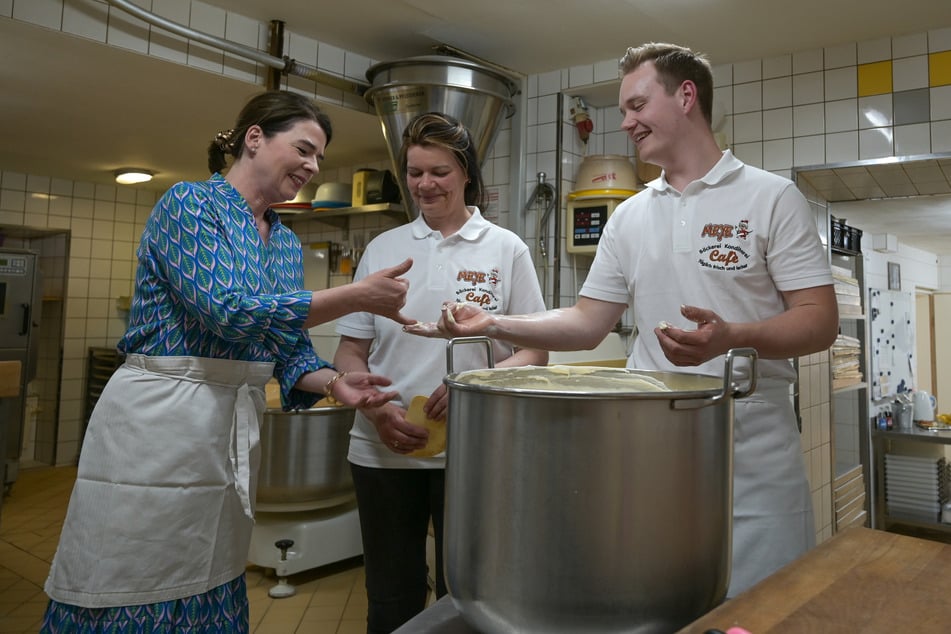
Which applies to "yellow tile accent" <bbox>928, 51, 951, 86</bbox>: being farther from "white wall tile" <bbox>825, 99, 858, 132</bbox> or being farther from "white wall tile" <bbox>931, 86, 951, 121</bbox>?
"white wall tile" <bbox>825, 99, 858, 132</bbox>

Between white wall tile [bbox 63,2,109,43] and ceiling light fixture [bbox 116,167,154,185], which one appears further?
ceiling light fixture [bbox 116,167,154,185]

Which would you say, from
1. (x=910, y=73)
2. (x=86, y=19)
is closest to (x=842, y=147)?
(x=910, y=73)

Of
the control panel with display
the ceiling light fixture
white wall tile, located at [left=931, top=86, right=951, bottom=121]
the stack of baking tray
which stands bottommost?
the stack of baking tray

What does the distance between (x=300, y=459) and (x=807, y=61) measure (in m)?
2.74

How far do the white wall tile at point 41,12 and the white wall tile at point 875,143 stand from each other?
3.14 meters

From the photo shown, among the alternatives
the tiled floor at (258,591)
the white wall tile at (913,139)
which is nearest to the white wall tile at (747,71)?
the white wall tile at (913,139)

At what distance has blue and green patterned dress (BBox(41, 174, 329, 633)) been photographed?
1.23 meters

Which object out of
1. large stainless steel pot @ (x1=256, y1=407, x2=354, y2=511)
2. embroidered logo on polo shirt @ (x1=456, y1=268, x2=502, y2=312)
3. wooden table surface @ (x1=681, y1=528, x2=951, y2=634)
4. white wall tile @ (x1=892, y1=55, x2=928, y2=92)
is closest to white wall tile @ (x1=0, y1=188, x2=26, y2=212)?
large stainless steel pot @ (x1=256, y1=407, x2=354, y2=511)

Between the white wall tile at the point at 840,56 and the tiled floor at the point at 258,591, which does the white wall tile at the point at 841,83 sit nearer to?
the white wall tile at the point at 840,56

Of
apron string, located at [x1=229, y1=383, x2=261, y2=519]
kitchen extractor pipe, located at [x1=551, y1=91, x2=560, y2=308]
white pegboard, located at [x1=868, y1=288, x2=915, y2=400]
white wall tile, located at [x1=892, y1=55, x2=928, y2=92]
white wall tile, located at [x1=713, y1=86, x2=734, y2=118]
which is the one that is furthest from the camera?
white pegboard, located at [x1=868, y1=288, x2=915, y2=400]

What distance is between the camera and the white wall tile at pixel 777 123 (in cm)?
302


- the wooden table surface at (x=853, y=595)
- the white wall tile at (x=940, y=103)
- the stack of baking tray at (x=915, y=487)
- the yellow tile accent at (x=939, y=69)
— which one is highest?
the yellow tile accent at (x=939, y=69)

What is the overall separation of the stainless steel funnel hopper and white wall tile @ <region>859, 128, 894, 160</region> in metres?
1.48

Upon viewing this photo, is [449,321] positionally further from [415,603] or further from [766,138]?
[766,138]
